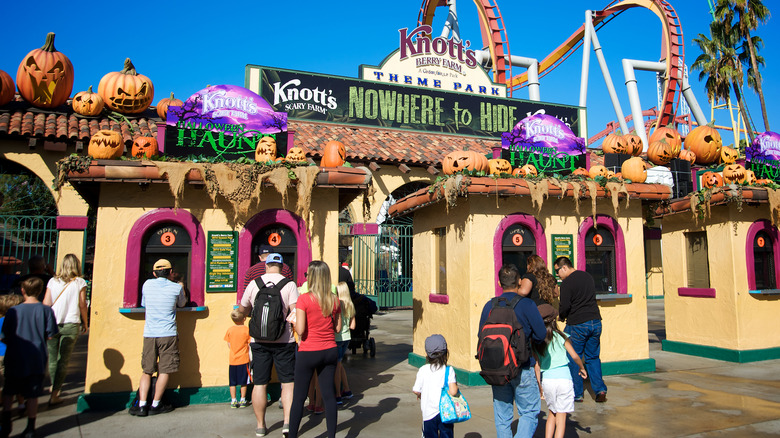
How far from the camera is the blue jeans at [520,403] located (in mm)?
4426

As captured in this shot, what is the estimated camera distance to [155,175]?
650cm

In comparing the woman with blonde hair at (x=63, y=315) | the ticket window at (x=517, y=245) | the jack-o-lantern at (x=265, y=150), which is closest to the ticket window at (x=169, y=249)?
the woman with blonde hair at (x=63, y=315)

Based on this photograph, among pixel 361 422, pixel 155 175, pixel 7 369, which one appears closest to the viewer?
pixel 7 369

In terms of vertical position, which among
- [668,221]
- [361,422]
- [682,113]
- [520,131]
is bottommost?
[361,422]

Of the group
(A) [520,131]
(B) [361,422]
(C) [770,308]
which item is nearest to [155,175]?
(B) [361,422]

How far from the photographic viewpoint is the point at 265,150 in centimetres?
736

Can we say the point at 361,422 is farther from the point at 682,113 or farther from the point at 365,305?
the point at 682,113

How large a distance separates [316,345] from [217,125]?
4003 millimetres

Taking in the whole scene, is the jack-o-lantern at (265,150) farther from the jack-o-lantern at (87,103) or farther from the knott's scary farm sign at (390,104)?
the knott's scary farm sign at (390,104)

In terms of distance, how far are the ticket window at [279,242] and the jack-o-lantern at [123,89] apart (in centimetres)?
765

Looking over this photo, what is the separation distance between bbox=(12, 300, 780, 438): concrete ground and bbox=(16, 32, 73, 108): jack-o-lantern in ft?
29.1

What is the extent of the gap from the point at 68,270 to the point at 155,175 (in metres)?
1.65

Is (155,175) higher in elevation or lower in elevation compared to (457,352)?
higher

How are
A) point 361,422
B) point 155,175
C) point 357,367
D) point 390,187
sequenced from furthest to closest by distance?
point 390,187
point 357,367
point 155,175
point 361,422
